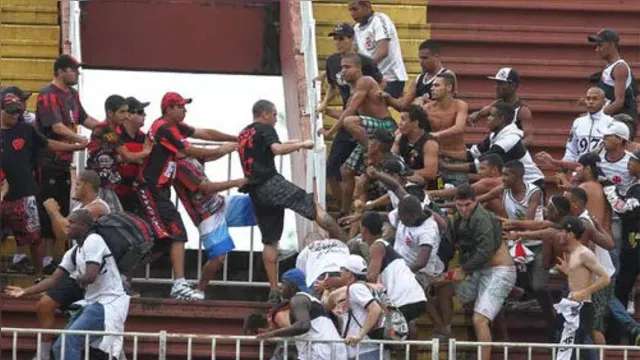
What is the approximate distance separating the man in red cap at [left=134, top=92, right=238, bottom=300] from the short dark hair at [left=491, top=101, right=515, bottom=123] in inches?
90.8

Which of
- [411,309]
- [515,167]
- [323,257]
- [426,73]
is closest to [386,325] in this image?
[411,309]

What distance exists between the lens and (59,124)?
73.4 feet

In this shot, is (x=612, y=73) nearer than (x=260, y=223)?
No

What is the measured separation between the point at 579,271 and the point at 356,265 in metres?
1.85

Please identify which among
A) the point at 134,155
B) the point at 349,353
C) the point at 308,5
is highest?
the point at 308,5

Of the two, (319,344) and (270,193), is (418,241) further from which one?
(319,344)

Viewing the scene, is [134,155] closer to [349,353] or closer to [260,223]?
[260,223]

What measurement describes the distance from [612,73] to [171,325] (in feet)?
15.9

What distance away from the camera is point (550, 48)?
25656 millimetres

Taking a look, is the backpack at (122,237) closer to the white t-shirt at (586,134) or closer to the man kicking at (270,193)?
the man kicking at (270,193)

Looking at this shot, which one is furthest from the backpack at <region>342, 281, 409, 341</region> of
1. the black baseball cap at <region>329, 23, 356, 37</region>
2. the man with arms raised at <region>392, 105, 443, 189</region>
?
the black baseball cap at <region>329, 23, 356, 37</region>

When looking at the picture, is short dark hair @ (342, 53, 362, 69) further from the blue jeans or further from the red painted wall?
the red painted wall

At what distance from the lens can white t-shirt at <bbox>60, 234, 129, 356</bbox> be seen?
66.6 feet

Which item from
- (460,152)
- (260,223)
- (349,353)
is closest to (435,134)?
(460,152)
